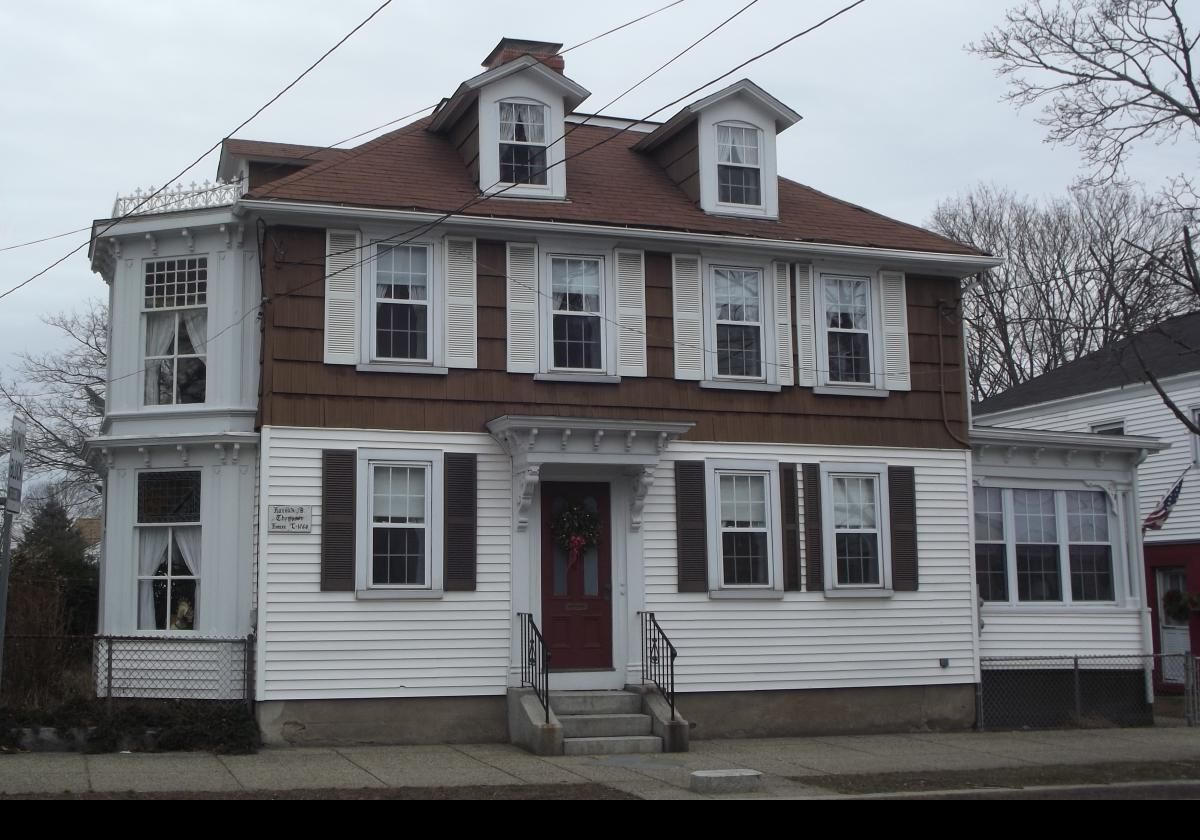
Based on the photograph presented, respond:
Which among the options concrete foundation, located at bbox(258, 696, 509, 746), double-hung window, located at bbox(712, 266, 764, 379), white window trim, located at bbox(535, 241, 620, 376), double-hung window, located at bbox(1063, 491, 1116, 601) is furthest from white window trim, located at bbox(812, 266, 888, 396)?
concrete foundation, located at bbox(258, 696, 509, 746)

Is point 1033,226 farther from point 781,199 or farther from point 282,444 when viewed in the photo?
point 282,444

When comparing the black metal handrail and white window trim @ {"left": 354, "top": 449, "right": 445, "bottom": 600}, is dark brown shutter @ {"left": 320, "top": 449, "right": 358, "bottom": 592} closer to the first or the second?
white window trim @ {"left": 354, "top": 449, "right": 445, "bottom": 600}

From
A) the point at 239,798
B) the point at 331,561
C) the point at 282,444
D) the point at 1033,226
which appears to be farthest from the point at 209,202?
the point at 1033,226

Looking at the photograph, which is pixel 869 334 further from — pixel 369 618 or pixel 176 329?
pixel 176 329

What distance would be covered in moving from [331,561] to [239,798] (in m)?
4.51

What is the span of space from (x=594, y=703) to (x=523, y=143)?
7.51 metres

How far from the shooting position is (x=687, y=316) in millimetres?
17766

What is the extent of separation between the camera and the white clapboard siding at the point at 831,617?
56.3 ft

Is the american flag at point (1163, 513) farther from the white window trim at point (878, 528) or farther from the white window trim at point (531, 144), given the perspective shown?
the white window trim at point (531, 144)

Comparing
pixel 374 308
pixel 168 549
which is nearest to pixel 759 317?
pixel 374 308

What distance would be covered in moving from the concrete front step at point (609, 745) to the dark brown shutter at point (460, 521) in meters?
2.41

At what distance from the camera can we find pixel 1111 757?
15305 mm

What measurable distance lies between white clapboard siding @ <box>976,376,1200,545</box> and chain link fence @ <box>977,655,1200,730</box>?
23.9 ft

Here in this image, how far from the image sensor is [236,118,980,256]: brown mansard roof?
16734mm
